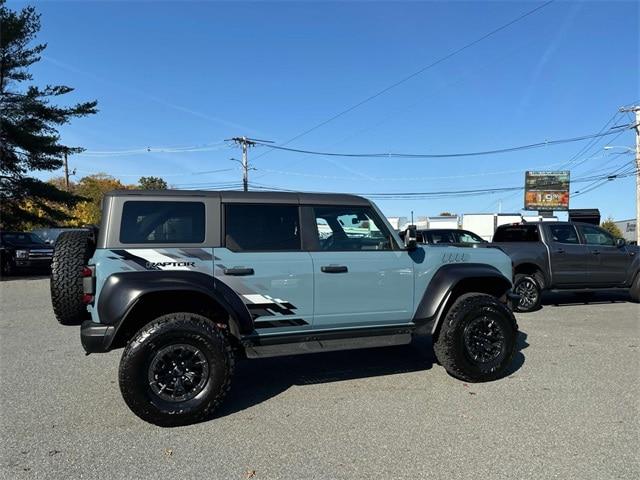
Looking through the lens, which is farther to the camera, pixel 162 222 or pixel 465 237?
pixel 465 237

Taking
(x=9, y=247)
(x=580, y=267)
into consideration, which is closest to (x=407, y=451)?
(x=580, y=267)

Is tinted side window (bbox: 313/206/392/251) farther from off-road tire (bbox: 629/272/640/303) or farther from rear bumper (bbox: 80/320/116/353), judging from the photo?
off-road tire (bbox: 629/272/640/303)

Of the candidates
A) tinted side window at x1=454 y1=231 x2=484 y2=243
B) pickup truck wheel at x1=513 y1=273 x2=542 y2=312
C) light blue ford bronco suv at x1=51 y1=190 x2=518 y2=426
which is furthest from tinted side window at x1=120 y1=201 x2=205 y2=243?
tinted side window at x1=454 y1=231 x2=484 y2=243

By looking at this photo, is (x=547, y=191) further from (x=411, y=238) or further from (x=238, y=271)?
(x=238, y=271)

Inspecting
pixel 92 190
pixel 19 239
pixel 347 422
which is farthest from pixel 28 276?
pixel 92 190

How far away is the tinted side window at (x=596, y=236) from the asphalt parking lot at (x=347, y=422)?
472 centimetres

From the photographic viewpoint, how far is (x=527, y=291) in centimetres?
1029

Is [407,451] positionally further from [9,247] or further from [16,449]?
[9,247]

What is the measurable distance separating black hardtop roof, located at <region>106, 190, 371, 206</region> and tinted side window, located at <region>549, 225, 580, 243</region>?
272 inches

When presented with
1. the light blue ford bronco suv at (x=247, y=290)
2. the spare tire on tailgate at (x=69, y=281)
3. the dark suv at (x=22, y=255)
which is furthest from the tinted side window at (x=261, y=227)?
the dark suv at (x=22, y=255)

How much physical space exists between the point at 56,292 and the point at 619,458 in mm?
4663

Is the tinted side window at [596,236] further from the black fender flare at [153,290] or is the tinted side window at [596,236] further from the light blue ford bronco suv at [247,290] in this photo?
the black fender flare at [153,290]

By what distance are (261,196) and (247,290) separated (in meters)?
0.98

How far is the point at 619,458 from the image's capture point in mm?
3557
